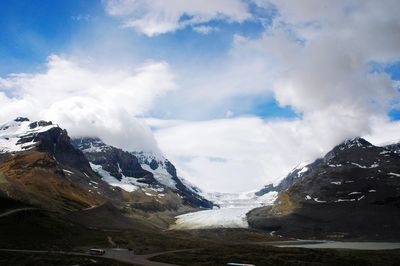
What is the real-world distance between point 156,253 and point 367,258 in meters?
71.7

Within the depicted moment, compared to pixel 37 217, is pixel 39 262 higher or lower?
lower

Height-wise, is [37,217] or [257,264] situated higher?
[37,217]

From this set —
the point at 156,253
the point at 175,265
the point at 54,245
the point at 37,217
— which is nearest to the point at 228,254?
the point at 156,253

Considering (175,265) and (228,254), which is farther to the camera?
(228,254)

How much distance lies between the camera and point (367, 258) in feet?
522

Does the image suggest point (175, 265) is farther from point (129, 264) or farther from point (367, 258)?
point (367, 258)

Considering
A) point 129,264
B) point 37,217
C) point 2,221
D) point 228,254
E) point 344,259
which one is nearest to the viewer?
point 129,264

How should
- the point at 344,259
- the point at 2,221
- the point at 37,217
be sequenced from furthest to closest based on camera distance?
the point at 37,217 < the point at 2,221 < the point at 344,259

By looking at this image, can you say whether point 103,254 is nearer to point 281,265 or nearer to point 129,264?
point 129,264

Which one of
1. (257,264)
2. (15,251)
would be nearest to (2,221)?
(15,251)

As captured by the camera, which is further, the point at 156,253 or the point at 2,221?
the point at 2,221

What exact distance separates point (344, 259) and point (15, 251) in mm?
101912

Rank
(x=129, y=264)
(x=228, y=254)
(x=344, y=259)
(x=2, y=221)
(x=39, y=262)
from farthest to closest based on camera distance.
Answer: (x=2, y=221), (x=228, y=254), (x=344, y=259), (x=129, y=264), (x=39, y=262)

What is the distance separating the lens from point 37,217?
196 metres
